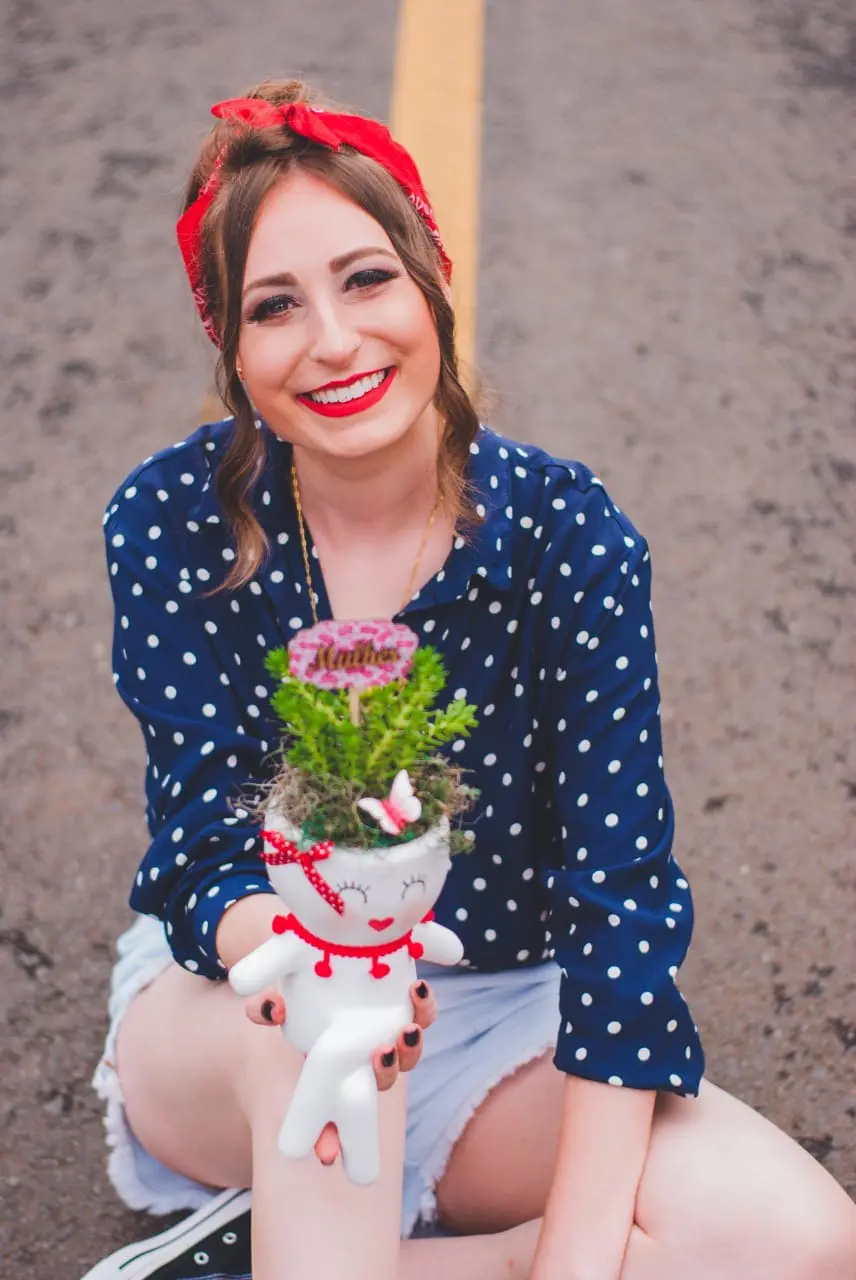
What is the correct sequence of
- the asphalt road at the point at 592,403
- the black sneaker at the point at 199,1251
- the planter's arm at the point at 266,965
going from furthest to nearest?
the asphalt road at the point at 592,403 → the black sneaker at the point at 199,1251 → the planter's arm at the point at 266,965

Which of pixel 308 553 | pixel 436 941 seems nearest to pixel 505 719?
pixel 308 553

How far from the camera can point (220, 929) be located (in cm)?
176

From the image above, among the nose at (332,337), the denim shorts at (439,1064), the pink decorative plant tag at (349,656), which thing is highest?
the nose at (332,337)

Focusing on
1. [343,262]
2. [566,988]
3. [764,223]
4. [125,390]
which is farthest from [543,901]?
[764,223]

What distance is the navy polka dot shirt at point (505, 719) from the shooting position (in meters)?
1.77

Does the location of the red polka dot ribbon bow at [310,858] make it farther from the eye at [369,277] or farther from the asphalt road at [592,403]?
the asphalt road at [592,403]

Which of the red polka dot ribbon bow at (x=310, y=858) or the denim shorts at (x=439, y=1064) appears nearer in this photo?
the red polka dot ribbon bow at (x=310, y=858)

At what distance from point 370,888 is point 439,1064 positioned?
0.67m

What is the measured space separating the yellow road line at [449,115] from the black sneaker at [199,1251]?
2.23m

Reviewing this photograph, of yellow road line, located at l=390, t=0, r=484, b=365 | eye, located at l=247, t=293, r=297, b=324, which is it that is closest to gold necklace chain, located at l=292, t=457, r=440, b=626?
eye, located at l=247, t=293, r=297, b=324

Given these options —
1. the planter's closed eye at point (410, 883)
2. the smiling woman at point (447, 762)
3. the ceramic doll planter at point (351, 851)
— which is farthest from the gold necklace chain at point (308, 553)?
the planter's closed eye at point (410, 883)

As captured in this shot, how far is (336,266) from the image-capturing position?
1.75 metres

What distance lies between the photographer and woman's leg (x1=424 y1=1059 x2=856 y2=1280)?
1663mm

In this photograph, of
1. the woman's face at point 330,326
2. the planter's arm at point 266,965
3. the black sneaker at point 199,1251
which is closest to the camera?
the planter's arm at point 266,965
